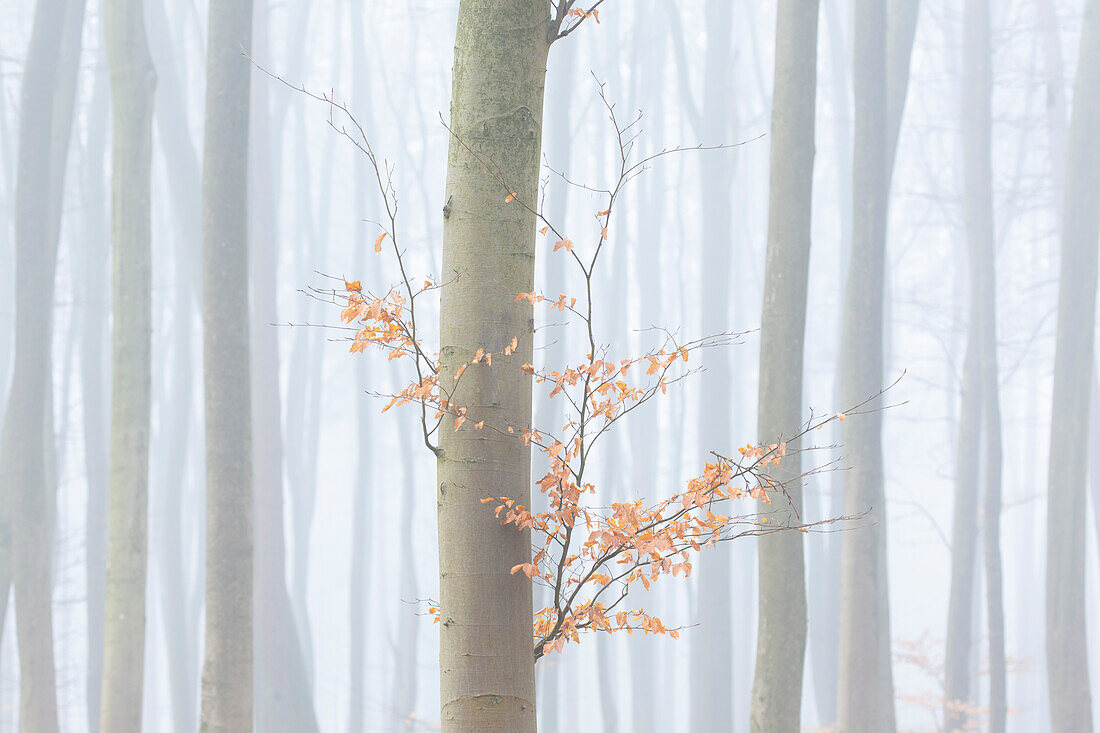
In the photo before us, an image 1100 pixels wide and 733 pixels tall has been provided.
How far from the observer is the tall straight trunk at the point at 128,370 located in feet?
21.7

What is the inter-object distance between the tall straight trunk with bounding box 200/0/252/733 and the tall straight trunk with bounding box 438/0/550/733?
11.1 ft

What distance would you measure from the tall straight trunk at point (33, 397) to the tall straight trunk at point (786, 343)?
18.1 ft

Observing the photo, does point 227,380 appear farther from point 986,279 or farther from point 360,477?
point 360,477

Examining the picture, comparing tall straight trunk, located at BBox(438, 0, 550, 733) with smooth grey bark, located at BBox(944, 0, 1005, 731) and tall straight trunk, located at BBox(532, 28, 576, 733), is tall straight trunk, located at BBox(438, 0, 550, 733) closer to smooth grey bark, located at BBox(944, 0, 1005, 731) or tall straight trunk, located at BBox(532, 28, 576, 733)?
smooth grey bark, located at BBox(944, 0, 1005, 731)

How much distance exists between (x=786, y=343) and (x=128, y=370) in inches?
189

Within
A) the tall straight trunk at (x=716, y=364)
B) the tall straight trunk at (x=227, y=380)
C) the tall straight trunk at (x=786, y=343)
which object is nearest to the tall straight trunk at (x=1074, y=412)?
the tall straight trunk at (x=786, y=343)

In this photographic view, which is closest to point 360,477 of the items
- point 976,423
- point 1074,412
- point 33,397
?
point 33,397

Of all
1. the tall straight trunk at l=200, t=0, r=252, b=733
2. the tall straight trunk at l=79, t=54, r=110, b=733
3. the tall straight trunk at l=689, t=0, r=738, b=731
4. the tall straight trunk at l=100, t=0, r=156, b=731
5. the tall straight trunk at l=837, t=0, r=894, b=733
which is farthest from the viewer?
the tall straight trunk at l=79, t=54, r=110, b=733

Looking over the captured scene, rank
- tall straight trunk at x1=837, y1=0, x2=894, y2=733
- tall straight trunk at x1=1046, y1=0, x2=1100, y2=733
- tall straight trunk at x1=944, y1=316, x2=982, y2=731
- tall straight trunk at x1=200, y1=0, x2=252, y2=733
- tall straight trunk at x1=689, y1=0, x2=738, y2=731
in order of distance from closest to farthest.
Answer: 1. tall straight trunk at x1=200, y1=0, x2=252, y2=733
2. tall straight trunk at x1=837, y1=0, x2=894, y2=733
3. tall straight trunk at x1=1046, y1=0, x2=1100, y2=733
4. tall straight trunk at x1=944, y1=316, x2=982, y2=731
5. tall straight trunk at x1=689, y1=0, x2=738, y2=731

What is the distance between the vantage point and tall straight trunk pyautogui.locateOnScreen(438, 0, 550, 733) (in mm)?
2342

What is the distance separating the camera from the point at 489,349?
7.97 feet

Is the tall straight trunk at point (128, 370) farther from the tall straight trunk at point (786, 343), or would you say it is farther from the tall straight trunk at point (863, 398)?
the tall straight trunk at point (863, 398)

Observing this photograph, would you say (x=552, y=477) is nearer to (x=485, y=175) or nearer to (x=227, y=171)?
(x=485, y=175)

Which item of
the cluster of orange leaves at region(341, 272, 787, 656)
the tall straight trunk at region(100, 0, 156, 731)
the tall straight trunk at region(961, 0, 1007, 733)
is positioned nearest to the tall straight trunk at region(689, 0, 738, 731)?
the tall straight trunk at region(961, 0, 1007, 733)
